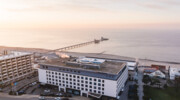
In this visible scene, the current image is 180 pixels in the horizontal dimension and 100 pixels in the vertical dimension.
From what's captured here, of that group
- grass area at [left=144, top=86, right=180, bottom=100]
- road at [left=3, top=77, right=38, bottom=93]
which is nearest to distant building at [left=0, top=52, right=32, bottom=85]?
road at [left=3, top=77, right=38, bottom=93]

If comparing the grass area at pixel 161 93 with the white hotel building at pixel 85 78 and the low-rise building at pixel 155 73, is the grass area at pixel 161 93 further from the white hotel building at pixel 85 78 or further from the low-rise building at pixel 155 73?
the low-rise building at pixel 155 73

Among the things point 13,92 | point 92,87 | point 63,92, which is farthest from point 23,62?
point 92,87

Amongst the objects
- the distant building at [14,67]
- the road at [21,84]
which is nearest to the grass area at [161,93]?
the road at [21,84]

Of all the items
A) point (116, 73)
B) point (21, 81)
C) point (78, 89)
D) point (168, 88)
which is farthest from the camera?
point (21, 81)

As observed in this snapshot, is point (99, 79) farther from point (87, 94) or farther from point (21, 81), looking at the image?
point (21, 81)

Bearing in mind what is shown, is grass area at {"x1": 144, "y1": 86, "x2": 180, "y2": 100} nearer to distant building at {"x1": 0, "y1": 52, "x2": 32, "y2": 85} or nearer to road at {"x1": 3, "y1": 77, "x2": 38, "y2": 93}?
road at {"x1": 3, "y1": 77, "x2": 38, "y2": 93}

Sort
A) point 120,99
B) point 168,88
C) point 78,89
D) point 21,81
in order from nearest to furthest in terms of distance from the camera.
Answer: point 120,99, point 78,89, point 168,88, point 21,81

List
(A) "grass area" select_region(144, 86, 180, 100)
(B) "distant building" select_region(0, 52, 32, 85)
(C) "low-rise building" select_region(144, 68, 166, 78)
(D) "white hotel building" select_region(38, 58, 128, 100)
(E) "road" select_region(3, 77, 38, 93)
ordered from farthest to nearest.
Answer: (C) "low-rise building" select_region(144, 68, 166, 78) → (B) "distant building" select_region(0, 52, 32, 85) → (E) "road" select_region(3, 77, 38, 93) → (A) "grass area" select_region(144, 86, 180, 100) → (D) "white hotel building" select_region(38, 58, 128, 100)
